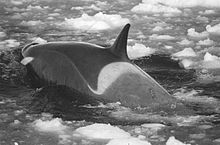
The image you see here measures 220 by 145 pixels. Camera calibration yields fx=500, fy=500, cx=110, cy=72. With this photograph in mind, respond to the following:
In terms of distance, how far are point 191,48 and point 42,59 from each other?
138 inches

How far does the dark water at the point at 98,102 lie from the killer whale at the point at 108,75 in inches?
5.9

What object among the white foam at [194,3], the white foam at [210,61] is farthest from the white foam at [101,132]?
the white foam at [194,3]

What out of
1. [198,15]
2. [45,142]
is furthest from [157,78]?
[198,15]

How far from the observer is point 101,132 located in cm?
564

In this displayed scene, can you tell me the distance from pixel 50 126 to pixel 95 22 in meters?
6.33

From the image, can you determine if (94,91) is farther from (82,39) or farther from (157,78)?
(82,39)

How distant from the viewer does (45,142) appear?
17.9 ft

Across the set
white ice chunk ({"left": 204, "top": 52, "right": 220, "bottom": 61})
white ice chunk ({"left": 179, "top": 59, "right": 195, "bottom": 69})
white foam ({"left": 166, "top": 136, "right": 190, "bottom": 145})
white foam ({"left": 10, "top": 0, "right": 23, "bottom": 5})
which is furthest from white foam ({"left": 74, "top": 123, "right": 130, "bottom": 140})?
white foam ({"left": 10, "top": 0, "right": 23, "bottom": 5})

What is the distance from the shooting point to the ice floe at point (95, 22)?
11.9 metres

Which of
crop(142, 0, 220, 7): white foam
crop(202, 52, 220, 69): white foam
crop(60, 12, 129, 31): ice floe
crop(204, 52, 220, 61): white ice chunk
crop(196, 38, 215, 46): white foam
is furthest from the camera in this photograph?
crop(142, 0, 220, 7): white foam

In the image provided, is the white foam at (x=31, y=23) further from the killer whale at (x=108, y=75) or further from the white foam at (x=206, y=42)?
the killer whale at (x=108, y=75)

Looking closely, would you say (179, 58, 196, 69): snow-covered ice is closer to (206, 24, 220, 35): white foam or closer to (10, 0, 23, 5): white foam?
(206, 24, 220, 35): white foam

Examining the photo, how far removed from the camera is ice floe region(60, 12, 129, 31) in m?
11.9

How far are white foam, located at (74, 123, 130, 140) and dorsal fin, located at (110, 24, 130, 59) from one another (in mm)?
1450
